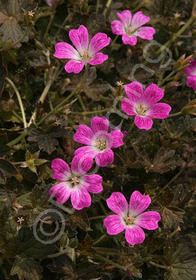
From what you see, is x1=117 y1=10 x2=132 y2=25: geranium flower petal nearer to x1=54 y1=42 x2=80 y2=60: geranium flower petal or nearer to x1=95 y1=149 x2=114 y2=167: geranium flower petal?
x1=54 y1=42 x2=80 y2=60: geranium flower petal

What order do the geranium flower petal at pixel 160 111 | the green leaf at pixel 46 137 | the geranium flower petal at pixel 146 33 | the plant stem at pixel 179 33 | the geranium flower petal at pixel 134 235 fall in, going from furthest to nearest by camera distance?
1. the plant stem at pixel 179 33
2. the geranium flower petal at pixel 146 33
3. the green leaf at pixel 46 137
4. the geranium flower petal at pixel 160 111
5. the geranium flower petal at pixel 134 235

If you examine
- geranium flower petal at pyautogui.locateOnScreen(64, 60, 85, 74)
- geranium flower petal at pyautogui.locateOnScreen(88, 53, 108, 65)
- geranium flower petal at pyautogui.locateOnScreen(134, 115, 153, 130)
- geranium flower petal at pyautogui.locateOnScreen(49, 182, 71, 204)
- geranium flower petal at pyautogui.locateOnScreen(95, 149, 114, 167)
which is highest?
geranium flower petal at pyautogui.locateOnScreen(88, 53, 108, 65)

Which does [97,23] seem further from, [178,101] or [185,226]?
[185,226]

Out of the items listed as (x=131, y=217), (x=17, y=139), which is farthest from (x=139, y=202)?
(x=17, y=139)

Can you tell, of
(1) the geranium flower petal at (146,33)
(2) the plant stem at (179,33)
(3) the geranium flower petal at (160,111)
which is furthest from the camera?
(2) the plant stem at (179,33)

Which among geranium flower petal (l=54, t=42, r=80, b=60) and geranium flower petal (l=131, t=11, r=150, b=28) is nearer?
geranium flower petal (l=54, t=42, r=80, b=60)

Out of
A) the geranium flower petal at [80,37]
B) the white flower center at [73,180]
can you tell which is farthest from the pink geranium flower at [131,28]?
the white flower center at [73,180]

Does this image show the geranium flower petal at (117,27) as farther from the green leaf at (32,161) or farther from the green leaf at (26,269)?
the green leaf at (26,269)

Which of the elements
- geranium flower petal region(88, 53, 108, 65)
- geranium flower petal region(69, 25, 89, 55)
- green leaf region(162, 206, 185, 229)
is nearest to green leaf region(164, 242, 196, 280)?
green leaf region(162, 206, 185, 229)
